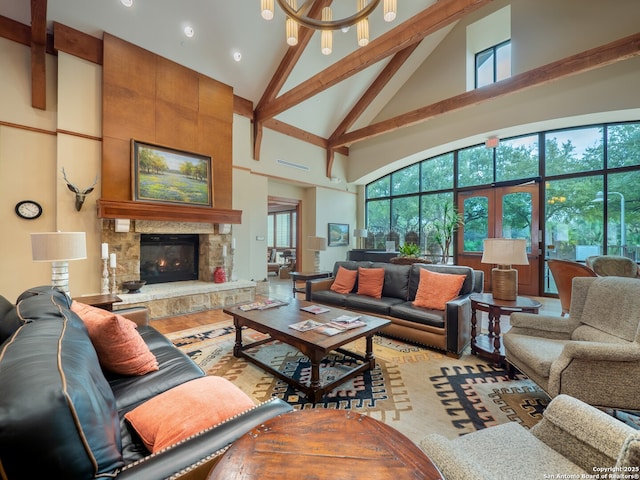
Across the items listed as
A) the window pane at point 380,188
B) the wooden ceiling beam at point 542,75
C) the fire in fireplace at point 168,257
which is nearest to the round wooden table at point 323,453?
the fire in fireplace at point 168,257

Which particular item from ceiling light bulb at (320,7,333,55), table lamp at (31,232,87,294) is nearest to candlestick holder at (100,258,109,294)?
table lamp at (31,232,87,294)

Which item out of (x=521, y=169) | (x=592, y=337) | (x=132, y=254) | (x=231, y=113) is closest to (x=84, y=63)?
(x=231, y=113)

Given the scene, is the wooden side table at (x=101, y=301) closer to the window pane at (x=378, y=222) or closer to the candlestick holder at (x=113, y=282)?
the candlestick holder at (x=113, y=282)

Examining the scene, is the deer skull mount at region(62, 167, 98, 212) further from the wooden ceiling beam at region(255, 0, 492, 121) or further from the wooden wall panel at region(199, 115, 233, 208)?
the wooden ceiling beam at region(255, 0, 492, 121)

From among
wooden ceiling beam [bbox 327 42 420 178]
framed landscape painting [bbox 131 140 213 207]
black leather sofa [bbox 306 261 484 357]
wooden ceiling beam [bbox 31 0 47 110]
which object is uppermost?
wooden ceiling beam [bbox 327 42 420 178]

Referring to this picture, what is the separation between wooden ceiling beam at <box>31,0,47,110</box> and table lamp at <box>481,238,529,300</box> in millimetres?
5891

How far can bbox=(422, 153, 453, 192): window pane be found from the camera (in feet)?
24.2

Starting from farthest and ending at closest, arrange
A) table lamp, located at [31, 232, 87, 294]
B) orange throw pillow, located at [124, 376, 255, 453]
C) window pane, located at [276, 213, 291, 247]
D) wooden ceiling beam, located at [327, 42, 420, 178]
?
window pane, located at [276, 213, 291, 247] < wooden ceiling beam, located at [327, 42, 420, 178] < table lamp, located at [31, 232, 87, 294] < orange throw pillow, located at [124, 376, 255, 453]

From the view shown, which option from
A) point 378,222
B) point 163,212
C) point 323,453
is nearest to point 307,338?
point 323,453

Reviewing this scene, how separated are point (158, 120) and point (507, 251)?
5.12 metres

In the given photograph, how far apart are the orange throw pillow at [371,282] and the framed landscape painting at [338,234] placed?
4180 mm

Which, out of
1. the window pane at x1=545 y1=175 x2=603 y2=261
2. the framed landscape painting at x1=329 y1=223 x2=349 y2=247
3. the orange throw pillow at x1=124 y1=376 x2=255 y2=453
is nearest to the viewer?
the orange throw pillow at x1=124 y1=376 x2=255 y2=453

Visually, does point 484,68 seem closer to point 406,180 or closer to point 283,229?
point 406,180

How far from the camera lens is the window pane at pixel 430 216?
24.7 feet
